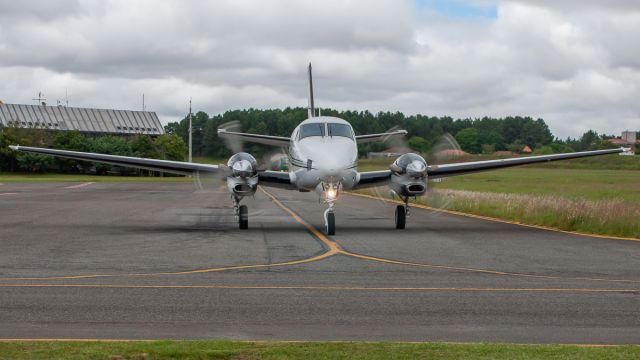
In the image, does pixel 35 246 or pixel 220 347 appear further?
pixel 35 246

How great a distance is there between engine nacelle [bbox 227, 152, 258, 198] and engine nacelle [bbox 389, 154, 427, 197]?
14.6 feet

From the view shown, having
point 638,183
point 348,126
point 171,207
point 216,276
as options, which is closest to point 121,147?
point 638,183

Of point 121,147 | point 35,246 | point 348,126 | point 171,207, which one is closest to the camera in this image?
point 35,246

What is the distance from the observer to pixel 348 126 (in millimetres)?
26547

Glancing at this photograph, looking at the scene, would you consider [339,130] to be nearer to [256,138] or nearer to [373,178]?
[373,178]

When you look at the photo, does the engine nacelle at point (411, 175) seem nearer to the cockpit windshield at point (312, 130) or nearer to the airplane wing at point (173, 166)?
the cockpit windshield at point (312, 130)

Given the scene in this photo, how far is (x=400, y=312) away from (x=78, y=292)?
15.8 feet

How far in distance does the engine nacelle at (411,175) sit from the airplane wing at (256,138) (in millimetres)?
4578

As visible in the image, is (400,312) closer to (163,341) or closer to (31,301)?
(163,341)

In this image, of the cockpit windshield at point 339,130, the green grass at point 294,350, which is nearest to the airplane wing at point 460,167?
the cockpit windshield at point 339,130

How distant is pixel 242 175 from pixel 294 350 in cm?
1730

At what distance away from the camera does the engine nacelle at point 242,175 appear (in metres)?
25.3

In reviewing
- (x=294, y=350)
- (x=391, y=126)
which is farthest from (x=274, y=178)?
(x=391, y=126)

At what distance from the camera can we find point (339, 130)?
26.2m
